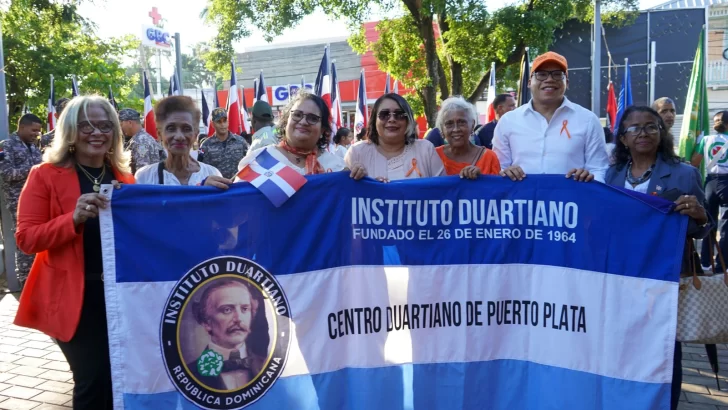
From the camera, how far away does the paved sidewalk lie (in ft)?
13.9

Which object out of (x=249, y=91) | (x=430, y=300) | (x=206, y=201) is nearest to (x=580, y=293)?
(x=430, y=300)

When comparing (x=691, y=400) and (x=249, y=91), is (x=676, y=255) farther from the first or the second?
(x=249, y=91)

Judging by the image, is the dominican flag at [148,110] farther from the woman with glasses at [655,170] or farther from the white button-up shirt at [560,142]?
the woman with glasses at [655,170]

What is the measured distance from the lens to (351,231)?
3.36 metres

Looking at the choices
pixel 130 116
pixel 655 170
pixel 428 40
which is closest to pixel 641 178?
pixel 655 170

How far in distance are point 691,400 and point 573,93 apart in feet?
71.1

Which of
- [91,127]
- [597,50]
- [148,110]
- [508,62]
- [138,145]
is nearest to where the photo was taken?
[91,127]

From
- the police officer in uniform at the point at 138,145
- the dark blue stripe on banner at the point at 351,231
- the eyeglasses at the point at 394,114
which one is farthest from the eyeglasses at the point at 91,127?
the police officer in uniform at the point at 138,145

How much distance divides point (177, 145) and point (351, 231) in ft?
3.42

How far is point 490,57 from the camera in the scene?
56.3 ft

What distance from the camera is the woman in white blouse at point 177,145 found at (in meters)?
3.25

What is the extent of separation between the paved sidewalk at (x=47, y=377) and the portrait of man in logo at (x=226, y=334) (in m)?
1.75

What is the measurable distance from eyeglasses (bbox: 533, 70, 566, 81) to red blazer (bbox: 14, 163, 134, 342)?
9.26 ft

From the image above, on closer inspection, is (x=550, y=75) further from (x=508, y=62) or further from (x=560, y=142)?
(x=508, y=62)
